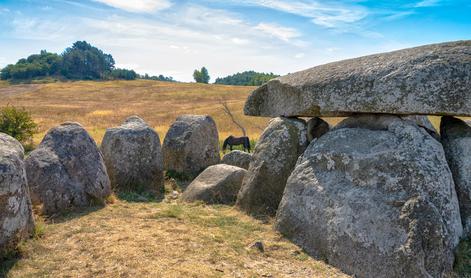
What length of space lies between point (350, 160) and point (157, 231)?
4120mm

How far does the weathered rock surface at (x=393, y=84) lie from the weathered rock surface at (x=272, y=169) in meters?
0.62

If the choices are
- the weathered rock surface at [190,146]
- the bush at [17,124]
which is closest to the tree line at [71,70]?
the bush at [17,124]

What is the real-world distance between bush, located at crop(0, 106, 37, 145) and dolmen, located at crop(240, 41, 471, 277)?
18.7m

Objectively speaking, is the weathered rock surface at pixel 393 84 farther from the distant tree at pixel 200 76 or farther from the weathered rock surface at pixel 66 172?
the distant tree at pixel 200 76

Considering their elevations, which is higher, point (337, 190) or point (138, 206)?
point (337, 190)

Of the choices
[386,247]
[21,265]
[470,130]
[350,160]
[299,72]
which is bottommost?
[21,265]

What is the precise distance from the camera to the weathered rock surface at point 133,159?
12.7 m

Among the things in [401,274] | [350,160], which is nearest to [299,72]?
[350,160]

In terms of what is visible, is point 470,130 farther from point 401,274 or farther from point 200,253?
point 200,253

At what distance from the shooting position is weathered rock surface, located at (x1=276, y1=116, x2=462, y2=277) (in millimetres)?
7113

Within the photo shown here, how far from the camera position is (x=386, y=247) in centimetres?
717

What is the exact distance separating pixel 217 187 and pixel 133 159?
2.96 meters

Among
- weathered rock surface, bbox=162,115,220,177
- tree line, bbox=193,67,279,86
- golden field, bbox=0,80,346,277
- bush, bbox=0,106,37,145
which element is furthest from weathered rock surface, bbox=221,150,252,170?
tree line, bbox=193,67,279,86

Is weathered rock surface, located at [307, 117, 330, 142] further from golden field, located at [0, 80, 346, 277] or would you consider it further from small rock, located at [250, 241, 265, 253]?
small rock, located at [250, 241, 265, 253]
